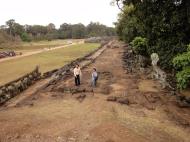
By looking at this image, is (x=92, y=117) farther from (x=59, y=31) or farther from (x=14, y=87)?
(x=59, y=31)

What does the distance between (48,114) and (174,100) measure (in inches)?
320

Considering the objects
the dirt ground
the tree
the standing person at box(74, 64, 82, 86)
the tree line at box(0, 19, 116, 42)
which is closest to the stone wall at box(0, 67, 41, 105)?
the dirt ground

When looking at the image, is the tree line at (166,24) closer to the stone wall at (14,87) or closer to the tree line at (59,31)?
the stone wall at (14,87)

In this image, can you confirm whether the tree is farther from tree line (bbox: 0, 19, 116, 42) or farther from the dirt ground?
tree line (bbox: 0, 19, 116, 42)

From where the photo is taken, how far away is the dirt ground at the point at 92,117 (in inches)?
553

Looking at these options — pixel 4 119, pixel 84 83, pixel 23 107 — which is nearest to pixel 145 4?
pixel 84 83

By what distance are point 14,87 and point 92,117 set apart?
9.22 m

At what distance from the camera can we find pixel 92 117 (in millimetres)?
16422

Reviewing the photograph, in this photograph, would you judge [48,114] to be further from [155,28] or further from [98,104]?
[155,28]

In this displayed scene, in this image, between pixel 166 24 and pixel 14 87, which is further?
pixel 166 24

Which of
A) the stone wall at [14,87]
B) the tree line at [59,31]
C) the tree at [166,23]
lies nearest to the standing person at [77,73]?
the stone wall at [14,87]

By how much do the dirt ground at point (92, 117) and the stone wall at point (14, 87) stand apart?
3.11 feet

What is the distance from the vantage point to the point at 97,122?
15.4m

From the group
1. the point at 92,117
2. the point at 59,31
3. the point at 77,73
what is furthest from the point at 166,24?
the point at 59,31
